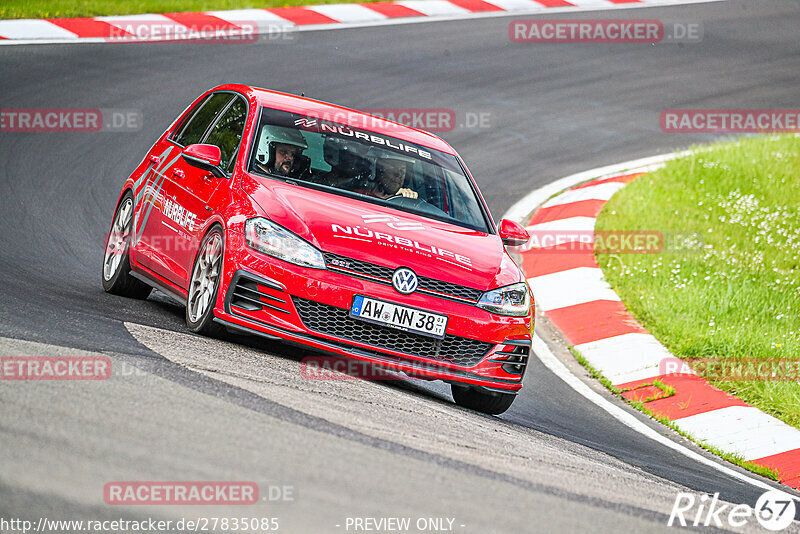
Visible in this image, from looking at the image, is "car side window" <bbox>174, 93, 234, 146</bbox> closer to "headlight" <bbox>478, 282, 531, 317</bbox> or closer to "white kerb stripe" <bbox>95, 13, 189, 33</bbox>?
"headlight" <bbox>478, 282, 531, 317</bbox>

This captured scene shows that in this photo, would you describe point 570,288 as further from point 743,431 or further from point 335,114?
point 335,114

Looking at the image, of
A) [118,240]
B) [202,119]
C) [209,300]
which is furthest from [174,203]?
[209,300]

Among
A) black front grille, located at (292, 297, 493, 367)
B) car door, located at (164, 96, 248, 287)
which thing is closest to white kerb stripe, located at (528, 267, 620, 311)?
car door, located at (164, 96, 248, 287)

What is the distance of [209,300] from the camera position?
6582 mm

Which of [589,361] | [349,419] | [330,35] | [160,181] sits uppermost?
[330,35]

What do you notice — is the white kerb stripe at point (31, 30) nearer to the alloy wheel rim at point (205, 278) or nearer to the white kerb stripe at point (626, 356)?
the white kerb stripe at point (626, 356)

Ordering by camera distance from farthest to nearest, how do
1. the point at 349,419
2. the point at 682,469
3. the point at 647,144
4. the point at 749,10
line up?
the point at 749,10
the point at 647,144
the point at 682,469
the point at 349,419

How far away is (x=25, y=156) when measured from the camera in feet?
38.7

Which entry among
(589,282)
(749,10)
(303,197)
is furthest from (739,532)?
(749,10)

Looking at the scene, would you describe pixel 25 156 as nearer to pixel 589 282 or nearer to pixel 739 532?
pixel 589 282

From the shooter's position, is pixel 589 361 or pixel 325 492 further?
pixel 589 361

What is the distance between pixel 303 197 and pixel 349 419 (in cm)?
210

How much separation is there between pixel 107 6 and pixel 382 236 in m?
12.1

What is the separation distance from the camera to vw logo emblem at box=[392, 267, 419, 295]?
6418mm
